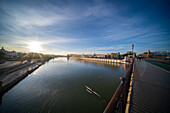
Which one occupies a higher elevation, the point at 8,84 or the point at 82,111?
the point at 8,84

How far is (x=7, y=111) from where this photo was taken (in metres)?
6.09

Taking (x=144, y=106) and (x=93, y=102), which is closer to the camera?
(x=144, y=106)

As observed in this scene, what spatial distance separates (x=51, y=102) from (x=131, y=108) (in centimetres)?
826

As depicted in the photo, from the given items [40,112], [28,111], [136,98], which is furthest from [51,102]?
[136,98]

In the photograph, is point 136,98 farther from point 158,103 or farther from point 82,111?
point 82,111

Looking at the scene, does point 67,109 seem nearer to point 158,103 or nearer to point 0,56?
point 158,103

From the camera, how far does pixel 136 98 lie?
383cm

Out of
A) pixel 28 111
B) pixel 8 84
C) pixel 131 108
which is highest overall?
pixel 131 108

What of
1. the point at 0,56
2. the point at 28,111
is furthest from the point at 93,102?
the point at 0,56

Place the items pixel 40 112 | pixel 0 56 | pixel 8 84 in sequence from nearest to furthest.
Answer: pixel 40 112 < pixel 8 84 < pixel 0 56

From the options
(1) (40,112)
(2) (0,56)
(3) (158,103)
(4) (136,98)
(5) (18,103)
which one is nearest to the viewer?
(3) (158,103)

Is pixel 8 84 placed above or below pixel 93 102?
above

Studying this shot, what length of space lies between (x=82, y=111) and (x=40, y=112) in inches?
169

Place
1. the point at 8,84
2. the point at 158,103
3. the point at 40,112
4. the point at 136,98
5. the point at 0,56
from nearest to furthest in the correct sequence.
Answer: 1. the point at 158,103
2. the point at 136,98
3. the point at 40,112
4. the point at 8,84
5. the point at 0,56
